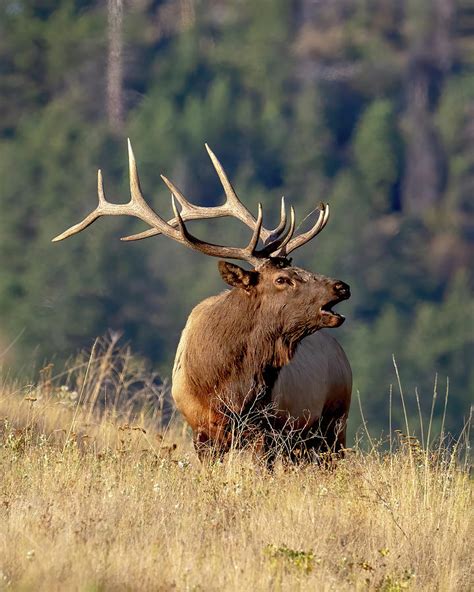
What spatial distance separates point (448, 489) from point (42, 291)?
35.1 meters

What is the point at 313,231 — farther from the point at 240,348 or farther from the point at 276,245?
the point at 240,348

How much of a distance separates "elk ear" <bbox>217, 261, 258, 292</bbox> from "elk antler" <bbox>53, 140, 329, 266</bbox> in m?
0.07

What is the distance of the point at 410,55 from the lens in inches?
2837

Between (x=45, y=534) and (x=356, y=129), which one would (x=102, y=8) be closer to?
(x=356, y=129)

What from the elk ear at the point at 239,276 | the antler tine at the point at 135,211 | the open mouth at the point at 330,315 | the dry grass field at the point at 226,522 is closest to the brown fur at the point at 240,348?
the elk ear at the point at 239,276

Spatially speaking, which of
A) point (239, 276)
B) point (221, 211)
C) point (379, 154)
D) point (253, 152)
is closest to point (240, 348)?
point (239, 276)

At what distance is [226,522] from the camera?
7539 mm

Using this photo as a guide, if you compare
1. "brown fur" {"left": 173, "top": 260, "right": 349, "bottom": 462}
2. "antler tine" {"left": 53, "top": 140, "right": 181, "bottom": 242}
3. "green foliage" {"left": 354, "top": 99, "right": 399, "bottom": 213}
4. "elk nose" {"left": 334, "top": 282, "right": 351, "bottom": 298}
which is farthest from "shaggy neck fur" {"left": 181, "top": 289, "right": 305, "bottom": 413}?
"green foliage" {"left": 354, "top": 99, "right": 399, "bottom": 213}

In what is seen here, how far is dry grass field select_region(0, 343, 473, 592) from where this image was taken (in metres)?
6.63

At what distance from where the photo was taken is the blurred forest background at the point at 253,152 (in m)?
47.3

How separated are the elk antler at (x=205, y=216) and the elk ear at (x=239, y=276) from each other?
7cm

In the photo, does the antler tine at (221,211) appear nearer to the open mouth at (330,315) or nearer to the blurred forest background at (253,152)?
the open mouth at (330,315)

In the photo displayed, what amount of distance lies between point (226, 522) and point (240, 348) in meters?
1.81

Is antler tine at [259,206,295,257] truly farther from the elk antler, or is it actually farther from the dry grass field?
the dry grass field
